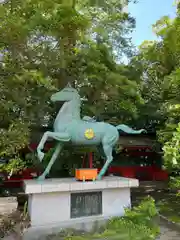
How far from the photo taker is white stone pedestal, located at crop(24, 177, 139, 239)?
5.53 m

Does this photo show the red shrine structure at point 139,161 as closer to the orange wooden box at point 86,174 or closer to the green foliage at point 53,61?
the green foliage at point 53,61

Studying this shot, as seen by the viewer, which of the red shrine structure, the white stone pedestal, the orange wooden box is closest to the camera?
the white stone pedestal

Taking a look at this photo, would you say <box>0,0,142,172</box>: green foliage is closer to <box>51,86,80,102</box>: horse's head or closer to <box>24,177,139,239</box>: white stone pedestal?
<box>51,86,80,102</box>: horse's head

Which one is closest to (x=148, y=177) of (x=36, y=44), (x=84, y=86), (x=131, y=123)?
(x=131, y=123)

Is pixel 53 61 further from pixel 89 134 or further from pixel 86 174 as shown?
pixel 86 174

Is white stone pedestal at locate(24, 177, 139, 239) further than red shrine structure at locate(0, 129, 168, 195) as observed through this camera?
No

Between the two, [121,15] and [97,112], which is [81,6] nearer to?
[121,15]

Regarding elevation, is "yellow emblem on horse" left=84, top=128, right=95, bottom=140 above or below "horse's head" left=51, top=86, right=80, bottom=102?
below

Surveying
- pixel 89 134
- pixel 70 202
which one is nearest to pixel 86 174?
pixel 70 202

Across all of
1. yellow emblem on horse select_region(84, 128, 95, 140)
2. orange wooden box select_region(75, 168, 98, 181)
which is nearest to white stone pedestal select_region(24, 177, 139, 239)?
orange wooden box select_region(75, 168, 98, 181)

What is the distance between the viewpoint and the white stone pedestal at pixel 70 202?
5531mm

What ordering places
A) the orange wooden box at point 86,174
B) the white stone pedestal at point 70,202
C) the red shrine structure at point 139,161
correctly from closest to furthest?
the white stone pedestal at point 70,202 → the orange wooden box at point 86,174 → the red shrine structure at point 139,161

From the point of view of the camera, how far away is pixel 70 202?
5945 millimetres

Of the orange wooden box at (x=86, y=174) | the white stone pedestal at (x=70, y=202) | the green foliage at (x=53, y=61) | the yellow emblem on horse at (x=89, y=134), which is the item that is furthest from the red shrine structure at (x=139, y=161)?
the yellow emblem on horse at (x=89, y=134)
